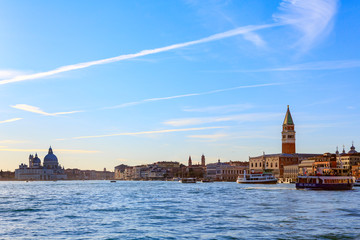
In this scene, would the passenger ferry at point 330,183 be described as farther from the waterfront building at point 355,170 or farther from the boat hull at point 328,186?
the waterfront building at point 355,170

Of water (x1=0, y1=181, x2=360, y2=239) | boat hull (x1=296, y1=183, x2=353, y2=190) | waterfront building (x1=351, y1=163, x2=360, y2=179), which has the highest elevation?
waterfront building (x1=351, y1=163, x2=360, y2=179)

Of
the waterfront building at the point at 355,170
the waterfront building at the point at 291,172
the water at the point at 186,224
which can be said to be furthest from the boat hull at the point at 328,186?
the waterfront building at the point at 291,172

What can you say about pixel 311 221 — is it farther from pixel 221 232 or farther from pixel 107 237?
pixel 107 237

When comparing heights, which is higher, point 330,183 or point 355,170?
point 355,170

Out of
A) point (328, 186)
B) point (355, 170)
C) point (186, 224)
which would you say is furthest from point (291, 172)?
point (186, 224)

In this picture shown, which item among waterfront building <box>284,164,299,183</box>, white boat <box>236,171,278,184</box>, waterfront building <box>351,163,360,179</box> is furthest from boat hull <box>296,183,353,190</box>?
waterfront building <box>284,164,299,183</box>

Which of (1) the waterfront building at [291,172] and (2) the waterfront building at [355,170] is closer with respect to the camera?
(2) the waterfront building at [355,170]

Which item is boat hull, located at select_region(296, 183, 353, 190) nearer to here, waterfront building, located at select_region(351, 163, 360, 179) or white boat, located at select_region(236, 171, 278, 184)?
white boat, located at select_region(236, 171, 278, 184)

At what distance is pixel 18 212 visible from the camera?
45219 mm

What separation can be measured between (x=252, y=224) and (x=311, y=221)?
437cm

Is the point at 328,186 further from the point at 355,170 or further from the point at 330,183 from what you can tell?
the point at 355,170

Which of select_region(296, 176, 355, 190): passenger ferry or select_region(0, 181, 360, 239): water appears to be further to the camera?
select_region(296, 176, 355, 190): passenger ferry

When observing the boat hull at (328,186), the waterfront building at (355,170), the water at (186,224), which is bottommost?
the water at (186,224)

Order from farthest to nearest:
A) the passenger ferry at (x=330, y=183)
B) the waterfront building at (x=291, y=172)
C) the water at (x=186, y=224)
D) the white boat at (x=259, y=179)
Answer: the waterfront building at (x=291, y=172) < the white boat at (x=259, y=179) < the passenger ferry at (x=330, y=183) < the water at (x=186, y=224)
